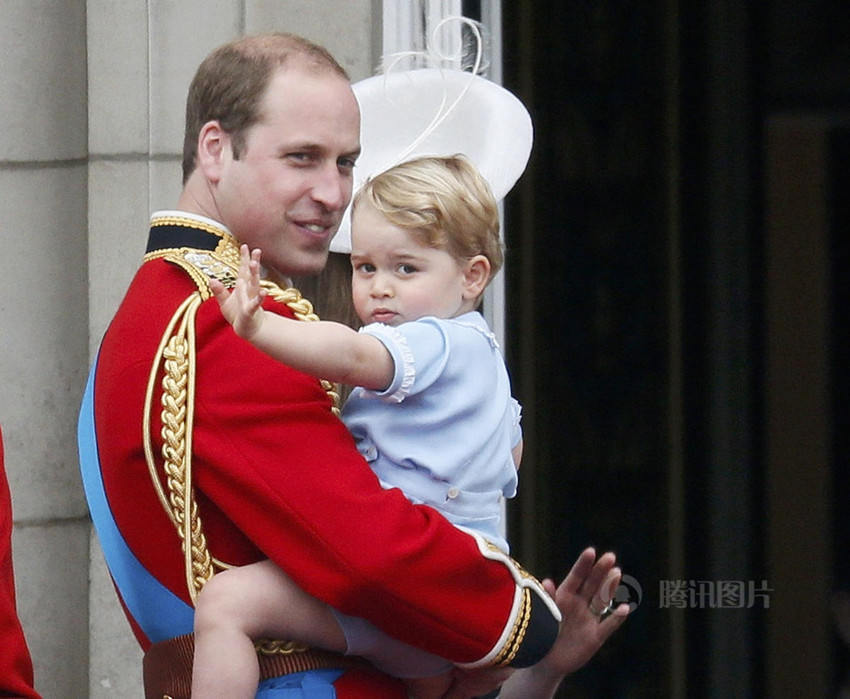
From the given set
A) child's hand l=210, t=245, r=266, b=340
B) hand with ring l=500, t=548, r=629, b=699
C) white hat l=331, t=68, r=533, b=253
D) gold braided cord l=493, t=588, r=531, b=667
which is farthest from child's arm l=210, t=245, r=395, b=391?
white hat l=331, t=68, r=533, b=253

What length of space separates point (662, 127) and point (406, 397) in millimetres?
2687

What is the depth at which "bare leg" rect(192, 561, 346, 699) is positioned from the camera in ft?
7.08

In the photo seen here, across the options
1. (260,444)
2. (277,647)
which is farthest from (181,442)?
(277,647)

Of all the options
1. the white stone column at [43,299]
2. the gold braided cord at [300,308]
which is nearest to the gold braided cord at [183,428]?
the gold braided cord at [300,308]

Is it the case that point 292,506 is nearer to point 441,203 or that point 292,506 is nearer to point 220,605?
point 220,605

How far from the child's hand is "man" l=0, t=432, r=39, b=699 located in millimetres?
416

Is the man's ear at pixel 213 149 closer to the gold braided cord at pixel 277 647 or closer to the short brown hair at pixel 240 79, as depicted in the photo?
the short brown hair at pixel 240 79

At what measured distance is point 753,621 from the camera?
5195 mm

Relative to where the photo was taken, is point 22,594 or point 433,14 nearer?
point 433,14

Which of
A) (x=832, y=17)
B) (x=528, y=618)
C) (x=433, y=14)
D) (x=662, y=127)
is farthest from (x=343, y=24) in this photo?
(x=528, y=618)

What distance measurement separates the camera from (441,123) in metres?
3.20

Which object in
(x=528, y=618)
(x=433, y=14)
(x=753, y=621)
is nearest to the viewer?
→ (x=528, y=618)

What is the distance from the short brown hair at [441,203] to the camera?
237cm

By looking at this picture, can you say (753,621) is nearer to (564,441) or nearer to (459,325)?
(564,441)
